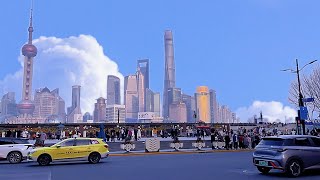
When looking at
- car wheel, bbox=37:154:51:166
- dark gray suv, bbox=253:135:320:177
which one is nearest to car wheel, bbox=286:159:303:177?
dark gray suv, bbox=253:135:320:177

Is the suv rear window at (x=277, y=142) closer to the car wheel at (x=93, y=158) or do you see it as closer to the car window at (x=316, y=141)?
the car window at (x=316, y=141)

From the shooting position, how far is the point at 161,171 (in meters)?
16.7

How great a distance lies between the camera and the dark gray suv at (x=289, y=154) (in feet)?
47.4

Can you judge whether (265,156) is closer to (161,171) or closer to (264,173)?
(264,173)

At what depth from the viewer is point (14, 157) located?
22969 millimetres

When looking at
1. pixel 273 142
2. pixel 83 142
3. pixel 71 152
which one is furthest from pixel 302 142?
pixel 71 152

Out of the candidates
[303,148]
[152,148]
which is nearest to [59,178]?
[303,148]

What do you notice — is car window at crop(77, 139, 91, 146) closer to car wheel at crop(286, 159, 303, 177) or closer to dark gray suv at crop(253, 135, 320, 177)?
dark gray suv at crop(253, 135, 320, 177)

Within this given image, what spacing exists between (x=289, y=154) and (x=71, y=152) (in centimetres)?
1192

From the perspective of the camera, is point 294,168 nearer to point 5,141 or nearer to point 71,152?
point 71,152

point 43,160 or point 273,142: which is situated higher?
point 273,142

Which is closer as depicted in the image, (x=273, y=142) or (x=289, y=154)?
(x=289, y=154)

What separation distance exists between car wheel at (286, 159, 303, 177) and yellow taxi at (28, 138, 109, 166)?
11021 mm

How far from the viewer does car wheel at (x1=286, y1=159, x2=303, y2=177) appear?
1448 centimetres
